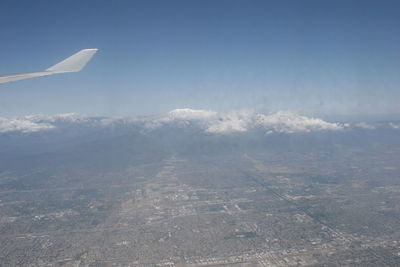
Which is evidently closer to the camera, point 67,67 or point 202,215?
point 67,67

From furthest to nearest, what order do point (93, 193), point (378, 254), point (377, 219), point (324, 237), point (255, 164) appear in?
point (255, 164)
point (93, 193)
point (377, 219)
point (324, 237)
point (378, 254)

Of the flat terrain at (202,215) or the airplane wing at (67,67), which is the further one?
the flat terrain at (202,215)

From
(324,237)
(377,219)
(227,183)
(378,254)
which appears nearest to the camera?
(378,254)

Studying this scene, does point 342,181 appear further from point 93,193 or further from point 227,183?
point 93,193

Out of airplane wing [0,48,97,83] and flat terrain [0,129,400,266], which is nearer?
airplane wing [0,48,97,83]

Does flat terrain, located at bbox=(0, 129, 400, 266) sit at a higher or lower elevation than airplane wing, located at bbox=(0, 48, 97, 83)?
lower

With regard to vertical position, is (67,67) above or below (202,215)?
above

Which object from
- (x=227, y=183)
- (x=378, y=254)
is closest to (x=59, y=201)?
(x=227, y=183)

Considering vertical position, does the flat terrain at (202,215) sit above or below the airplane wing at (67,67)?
below
